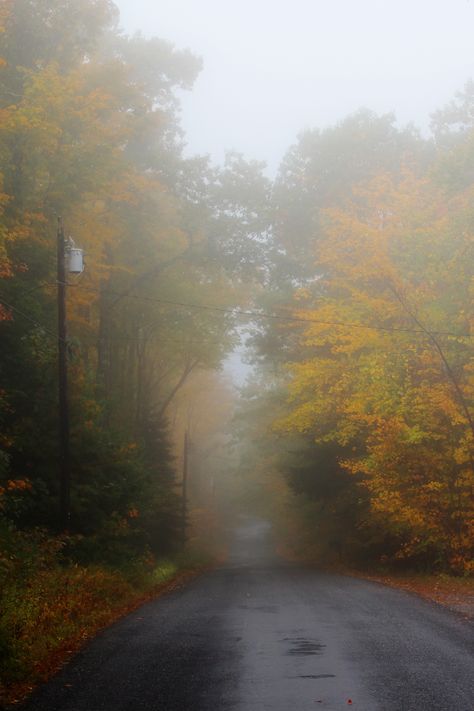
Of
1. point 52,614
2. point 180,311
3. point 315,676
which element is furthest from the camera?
point 180,311

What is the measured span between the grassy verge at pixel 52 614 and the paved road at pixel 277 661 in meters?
0.39

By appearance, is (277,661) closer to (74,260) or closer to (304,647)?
(304,647)

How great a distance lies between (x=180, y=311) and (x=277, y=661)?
30.8m

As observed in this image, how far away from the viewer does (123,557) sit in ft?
73.5

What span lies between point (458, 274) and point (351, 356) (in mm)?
5714

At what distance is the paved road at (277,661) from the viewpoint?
811cm

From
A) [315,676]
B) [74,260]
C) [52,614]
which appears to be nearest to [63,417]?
[74,260]

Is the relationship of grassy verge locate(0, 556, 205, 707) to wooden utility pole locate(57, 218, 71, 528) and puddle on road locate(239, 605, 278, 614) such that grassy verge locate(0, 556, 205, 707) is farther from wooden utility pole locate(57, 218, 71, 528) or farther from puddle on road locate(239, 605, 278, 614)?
puddle on road locate(239, 605, 278, 614)

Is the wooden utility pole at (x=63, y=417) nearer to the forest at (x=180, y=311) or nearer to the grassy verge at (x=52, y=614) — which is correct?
the forest at (x=180, y=311)

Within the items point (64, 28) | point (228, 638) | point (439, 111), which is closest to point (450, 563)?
point (228, 638)

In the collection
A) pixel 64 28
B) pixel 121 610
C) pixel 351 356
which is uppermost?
pixel 64 28

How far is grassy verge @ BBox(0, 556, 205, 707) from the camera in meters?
9.62

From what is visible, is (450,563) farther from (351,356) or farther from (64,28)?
(64,28)

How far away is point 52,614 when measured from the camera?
12.9 m
